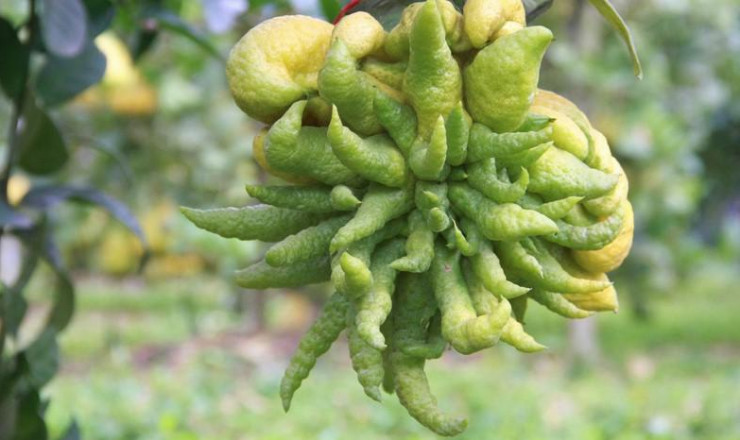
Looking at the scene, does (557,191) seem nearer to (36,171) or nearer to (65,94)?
(65,94)

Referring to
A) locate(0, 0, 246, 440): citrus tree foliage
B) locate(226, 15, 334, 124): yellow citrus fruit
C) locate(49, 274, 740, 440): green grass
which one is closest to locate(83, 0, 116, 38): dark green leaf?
locate(0, 0, 246, 440): citrus tree foliage

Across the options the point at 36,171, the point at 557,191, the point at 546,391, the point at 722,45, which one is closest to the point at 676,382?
the point at 546,391


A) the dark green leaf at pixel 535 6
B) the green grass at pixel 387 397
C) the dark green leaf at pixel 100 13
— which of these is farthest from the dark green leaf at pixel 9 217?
the green grass at pixel 387 397

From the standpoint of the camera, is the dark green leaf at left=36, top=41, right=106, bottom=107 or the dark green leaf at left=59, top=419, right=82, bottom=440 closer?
the dark green leaf at left=36, top=41, right=106, bottom=107

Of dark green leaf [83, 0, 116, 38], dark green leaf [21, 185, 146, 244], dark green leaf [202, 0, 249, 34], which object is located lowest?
dark green leaf [21, 185, 146, 244]

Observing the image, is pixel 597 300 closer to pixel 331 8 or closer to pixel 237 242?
pixel 331 8

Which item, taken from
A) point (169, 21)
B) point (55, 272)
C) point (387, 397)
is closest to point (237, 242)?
point (387, 397)

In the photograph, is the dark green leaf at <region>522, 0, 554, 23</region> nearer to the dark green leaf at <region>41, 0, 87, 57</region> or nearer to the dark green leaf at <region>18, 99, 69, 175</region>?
the dark green leaf at <region>41, 0, 87, 57</region>

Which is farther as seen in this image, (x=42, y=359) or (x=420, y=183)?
(x=42, y=359)

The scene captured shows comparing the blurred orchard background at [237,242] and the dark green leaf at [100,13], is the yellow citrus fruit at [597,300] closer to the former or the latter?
the blurred orchard background at [237,242]
